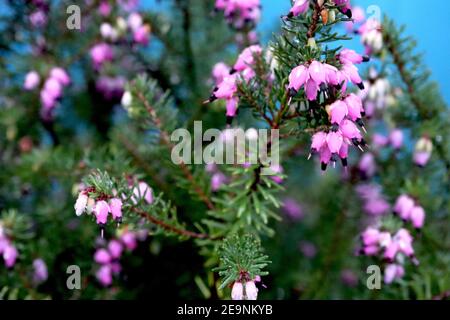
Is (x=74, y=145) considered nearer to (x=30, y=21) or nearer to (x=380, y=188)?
(x=30, y=21)

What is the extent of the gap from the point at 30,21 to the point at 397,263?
1.05 m

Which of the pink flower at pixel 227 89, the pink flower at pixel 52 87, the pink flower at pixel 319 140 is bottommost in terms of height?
the pink flower at pixel 319 140

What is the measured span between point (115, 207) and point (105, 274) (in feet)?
1.27

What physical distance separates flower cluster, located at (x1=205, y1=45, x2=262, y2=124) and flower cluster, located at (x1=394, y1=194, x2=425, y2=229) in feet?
1.39

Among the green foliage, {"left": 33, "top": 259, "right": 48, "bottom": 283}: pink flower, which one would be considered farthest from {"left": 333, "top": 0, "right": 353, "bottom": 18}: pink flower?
{"left": 33, "top": 259, "right": 48, "bottom": 283}: pink flower

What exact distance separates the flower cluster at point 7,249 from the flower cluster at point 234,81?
48 centimetres

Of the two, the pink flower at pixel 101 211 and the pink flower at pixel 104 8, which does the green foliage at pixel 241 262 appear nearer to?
the pink flower at pixel 101 211

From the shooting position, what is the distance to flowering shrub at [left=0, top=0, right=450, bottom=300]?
2.46ft

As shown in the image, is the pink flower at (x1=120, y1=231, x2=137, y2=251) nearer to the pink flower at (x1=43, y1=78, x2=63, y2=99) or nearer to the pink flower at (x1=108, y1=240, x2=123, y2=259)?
the pink flower at (x1=108, y1=240, x2=123, y2=259)

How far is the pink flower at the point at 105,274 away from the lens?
3.55 feet

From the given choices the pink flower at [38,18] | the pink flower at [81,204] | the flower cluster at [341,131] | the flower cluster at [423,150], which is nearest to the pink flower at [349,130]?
the flower cluster at [341,131]

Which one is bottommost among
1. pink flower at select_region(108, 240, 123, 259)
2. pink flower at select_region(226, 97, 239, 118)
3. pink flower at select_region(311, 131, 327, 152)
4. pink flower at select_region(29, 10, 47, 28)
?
pink flower at select_region(108, 240, 123, 259)

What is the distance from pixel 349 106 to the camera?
0.68m
